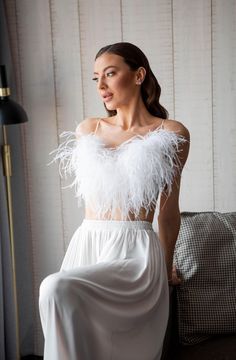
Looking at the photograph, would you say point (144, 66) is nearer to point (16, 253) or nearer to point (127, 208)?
point (127, 208)

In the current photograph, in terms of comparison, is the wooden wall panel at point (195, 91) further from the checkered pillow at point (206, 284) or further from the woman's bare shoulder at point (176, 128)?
the woman's bare shoulder at point (176, 128)

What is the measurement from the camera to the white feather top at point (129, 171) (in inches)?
63.3

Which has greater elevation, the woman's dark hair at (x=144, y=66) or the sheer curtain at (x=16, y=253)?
the woman's dark hair at (x=144, y=66)

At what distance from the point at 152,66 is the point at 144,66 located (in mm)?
677

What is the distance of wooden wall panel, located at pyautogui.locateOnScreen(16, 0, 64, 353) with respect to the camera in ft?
8.05

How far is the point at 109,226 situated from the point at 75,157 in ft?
0.90

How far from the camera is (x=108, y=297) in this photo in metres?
1.39

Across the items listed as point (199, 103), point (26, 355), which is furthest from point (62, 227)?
point (199, 103)

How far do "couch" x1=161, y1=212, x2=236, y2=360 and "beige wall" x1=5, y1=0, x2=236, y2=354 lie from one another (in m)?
0.50

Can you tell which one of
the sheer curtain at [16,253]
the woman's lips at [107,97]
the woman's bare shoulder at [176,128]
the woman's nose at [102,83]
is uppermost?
the woman's nose at [102,83]

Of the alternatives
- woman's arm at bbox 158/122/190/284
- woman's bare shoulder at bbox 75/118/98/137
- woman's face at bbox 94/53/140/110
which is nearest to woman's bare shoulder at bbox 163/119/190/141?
woman's arm at bbox 158/122/190/284

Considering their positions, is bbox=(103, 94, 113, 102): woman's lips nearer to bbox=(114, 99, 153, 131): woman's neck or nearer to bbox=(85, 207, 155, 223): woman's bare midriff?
bbox=(114, 99, 153, 131): woman's neck

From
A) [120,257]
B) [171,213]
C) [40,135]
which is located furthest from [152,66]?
[120,257]

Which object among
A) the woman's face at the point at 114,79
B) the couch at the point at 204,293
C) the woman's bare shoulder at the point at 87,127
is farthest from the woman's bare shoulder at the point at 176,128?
the couch at the point at 204,293
